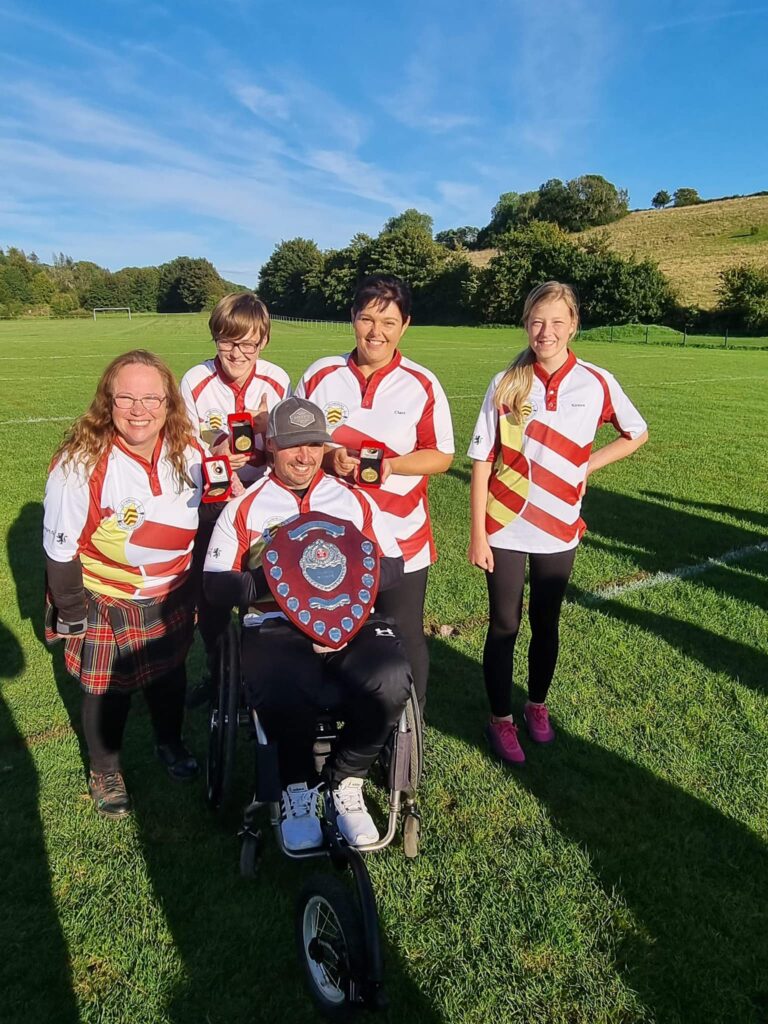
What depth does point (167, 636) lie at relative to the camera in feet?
9.88

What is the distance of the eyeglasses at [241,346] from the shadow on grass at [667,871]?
217 centimetres

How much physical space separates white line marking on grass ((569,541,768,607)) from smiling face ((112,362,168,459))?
3.56 metres

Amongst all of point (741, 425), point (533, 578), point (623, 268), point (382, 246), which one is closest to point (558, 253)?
point (623, 268)

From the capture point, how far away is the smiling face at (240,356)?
3.20 meters

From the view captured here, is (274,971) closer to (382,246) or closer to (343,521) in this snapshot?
(343,521)

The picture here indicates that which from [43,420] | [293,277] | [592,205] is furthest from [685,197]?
[43,420]

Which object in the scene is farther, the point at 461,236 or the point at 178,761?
the point at 461,236

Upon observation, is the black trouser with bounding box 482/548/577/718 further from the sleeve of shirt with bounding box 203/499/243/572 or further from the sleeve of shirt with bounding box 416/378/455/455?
the sleeve of shirt with bounding box 203/499/243/572

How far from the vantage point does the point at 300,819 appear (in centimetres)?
240

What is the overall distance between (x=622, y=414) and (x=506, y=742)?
5.63 ft

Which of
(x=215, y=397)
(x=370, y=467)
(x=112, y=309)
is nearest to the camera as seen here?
(x=370, y=467)

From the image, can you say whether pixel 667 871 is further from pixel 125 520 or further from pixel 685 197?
pixel 685 197

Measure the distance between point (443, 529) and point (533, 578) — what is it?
11.9 ft

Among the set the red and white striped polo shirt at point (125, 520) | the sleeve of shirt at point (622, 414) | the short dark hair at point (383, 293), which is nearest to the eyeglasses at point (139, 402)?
the red and white striped polo shirt at point (125, 520)
